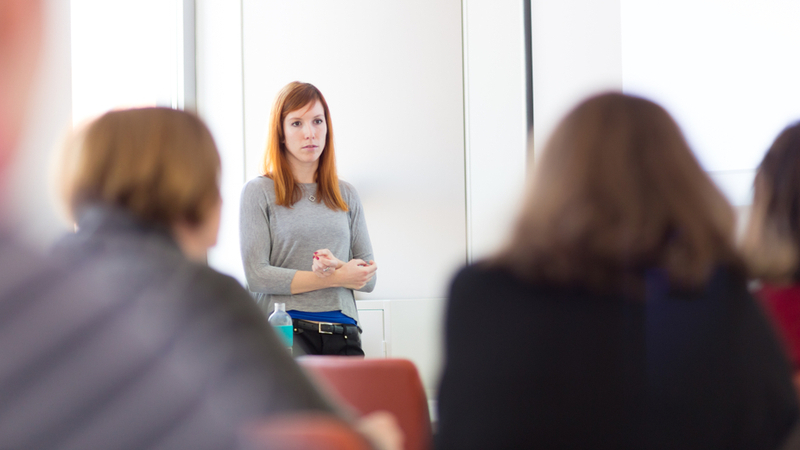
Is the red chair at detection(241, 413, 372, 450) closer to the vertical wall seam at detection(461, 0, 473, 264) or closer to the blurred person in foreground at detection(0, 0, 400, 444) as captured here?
the blurred person in foreground at detection(0, 0, 400, 444)

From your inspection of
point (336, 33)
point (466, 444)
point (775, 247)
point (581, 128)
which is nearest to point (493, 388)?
point (466, 444)

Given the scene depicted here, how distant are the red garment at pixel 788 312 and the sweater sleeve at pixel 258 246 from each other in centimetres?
136

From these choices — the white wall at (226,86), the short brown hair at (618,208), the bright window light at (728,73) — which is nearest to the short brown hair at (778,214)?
the short brown hair at (618,208)

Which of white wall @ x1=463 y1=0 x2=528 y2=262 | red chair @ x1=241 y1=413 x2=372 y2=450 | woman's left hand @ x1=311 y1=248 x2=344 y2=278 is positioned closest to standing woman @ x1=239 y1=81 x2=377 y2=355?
woman's left hand @ x1=311 y1=248 x2=344 y2=278

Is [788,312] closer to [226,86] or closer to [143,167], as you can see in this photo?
[143,167]

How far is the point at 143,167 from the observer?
111 centimetres

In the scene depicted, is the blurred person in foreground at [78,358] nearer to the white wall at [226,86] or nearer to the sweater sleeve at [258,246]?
the sweater sleeve at [258,246]

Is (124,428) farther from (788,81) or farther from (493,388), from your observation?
(788,81)

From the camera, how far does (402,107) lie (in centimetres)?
365

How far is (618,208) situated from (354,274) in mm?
1312

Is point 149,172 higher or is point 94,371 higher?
point 149,172

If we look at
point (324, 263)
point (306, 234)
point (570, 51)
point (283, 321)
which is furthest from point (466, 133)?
point (283, 321)

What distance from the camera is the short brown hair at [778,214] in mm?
1435

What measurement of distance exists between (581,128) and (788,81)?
6.09 ft
